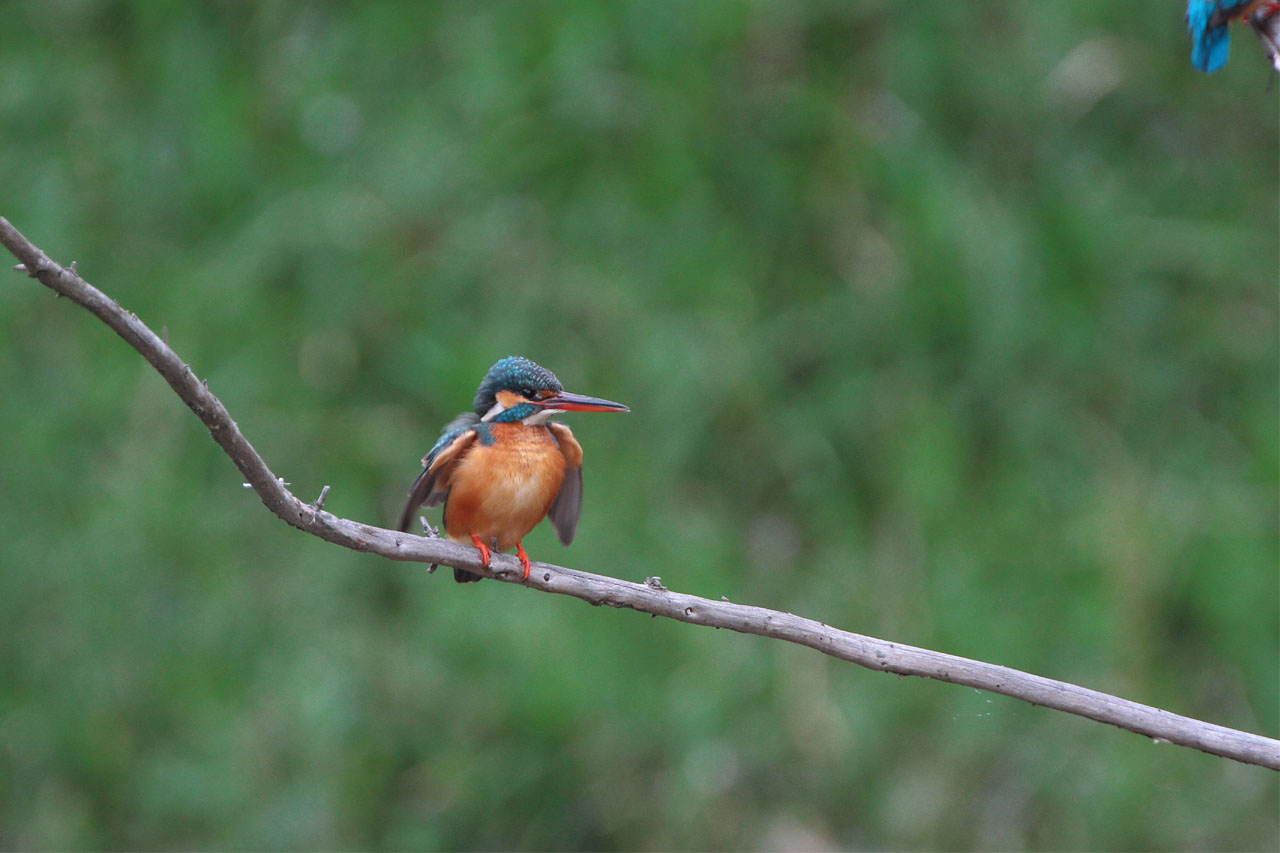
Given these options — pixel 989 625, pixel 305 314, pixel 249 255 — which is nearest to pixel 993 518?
pixel 989 625

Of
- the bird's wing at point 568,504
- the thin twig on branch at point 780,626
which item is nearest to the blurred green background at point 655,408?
the bird's wing at point 568,504

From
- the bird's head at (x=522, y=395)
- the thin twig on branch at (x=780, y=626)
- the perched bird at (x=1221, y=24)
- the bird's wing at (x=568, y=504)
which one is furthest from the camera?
the bird's wing at (x=568, y=504)

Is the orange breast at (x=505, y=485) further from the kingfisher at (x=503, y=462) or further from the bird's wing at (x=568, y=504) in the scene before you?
the bird's wing at (x=568, y=504)

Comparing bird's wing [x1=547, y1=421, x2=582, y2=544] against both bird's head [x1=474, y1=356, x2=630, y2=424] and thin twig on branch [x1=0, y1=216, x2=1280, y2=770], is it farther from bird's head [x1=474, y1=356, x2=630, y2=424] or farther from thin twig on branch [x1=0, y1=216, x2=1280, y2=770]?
thin twig on branch [x1=0, y1=216, x2=1280, y2=770]

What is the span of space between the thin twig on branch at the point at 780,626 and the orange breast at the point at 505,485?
23.3 inches

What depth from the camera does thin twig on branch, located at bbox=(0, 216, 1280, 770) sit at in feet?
5.54

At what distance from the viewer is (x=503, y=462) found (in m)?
2.69

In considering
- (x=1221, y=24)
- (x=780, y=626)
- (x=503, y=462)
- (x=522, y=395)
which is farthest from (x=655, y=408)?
(x=780, y=626)

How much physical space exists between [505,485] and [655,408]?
2447mm

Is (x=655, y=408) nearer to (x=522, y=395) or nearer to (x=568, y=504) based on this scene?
(x=568, y=504)

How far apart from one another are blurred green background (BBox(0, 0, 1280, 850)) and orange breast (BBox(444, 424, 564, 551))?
1876 mm

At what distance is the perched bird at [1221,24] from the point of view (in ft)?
7.70

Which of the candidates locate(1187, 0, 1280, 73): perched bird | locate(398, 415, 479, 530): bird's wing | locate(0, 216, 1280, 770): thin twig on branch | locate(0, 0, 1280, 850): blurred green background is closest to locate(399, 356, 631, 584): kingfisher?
locate(398, 415, 479, 530): bird's wing

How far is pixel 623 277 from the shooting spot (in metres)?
5.31
